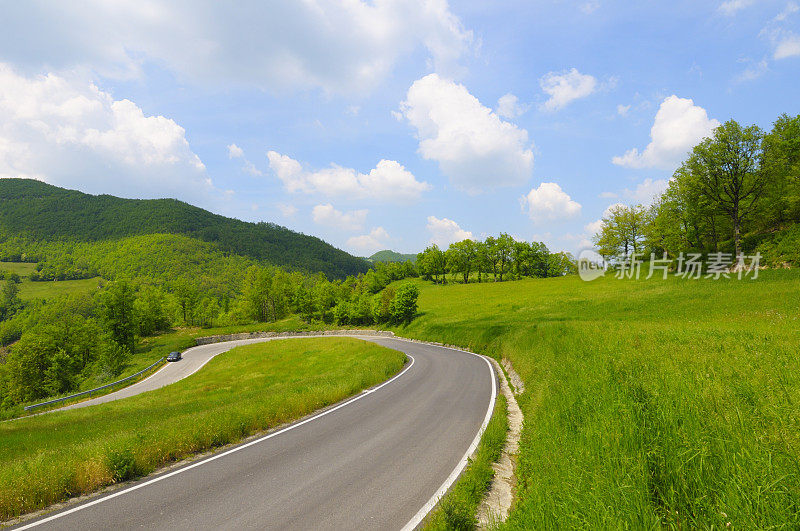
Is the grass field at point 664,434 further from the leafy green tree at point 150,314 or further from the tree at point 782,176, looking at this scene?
the leafy green tree at point 150,314

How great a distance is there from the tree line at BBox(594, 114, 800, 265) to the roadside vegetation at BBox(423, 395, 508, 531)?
4558 centimetres

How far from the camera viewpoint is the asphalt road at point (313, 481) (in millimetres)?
6047

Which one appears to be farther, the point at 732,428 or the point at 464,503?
the point at 464,503

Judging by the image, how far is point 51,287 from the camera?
621 feet

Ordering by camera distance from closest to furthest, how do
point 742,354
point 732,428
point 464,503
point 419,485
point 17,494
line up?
1. point 732,428
2. point 464,503
3. point 17,494
4. point 419,485
5. point 742,354

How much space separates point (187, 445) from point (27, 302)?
23384 centimetres

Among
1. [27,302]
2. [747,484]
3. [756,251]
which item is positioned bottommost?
Answer: [27,302]

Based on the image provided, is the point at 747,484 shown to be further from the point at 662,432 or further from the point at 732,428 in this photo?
the point at 662,432

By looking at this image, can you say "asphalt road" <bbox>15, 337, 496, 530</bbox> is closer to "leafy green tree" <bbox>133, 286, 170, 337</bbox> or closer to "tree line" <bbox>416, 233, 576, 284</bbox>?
"leafy green tree" <bbox>133, 286, 170, 337</bbox>

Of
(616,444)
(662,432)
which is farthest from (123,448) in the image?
(662,432)

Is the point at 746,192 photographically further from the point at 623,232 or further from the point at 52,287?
the point at 52,287

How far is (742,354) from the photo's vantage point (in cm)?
872

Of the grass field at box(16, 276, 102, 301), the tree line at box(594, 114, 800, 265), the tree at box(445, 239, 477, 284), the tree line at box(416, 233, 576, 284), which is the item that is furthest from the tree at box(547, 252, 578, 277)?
the grass field at box(16, 276, 102, 301)

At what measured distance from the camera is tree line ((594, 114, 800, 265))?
37094 mm
